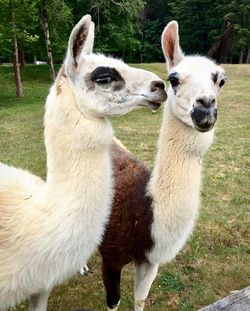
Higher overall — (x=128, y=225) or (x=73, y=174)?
(x=73, y=174)

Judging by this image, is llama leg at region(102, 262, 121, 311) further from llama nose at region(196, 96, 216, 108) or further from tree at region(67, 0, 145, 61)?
tree at region(67, 0, 145, 61)

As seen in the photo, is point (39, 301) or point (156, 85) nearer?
point (156, 85)

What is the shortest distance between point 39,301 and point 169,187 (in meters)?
1.25

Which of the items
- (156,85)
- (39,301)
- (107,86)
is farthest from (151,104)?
(39,301)

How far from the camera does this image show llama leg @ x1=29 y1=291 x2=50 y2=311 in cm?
300

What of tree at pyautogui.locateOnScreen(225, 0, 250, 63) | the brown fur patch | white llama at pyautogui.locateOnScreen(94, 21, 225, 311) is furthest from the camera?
tree at pyautogui.locateOnScreen(225, 0, 250, 63)

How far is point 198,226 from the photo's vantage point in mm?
5945

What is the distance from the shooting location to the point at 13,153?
9.59 metres

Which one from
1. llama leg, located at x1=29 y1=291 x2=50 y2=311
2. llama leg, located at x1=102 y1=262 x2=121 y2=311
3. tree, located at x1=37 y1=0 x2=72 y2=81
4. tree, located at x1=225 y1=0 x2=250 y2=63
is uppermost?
llama leg, located at x1=29 y1=291 x2=50 y2=311

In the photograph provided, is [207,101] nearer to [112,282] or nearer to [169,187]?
[169,187]

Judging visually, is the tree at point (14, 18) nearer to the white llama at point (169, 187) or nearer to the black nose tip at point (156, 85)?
the white llama at point (169, 187)

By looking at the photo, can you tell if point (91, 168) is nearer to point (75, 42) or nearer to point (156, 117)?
point (75, 42)

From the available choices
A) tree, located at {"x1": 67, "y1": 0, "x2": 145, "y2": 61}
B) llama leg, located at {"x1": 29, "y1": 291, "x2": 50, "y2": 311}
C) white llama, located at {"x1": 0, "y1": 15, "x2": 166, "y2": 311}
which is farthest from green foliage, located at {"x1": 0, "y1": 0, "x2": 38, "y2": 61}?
white llama, located at {"x1": 0, "y1": 15, "x2": 166, "y2": 311}

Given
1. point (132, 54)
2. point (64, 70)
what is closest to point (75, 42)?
point (64, 70)
